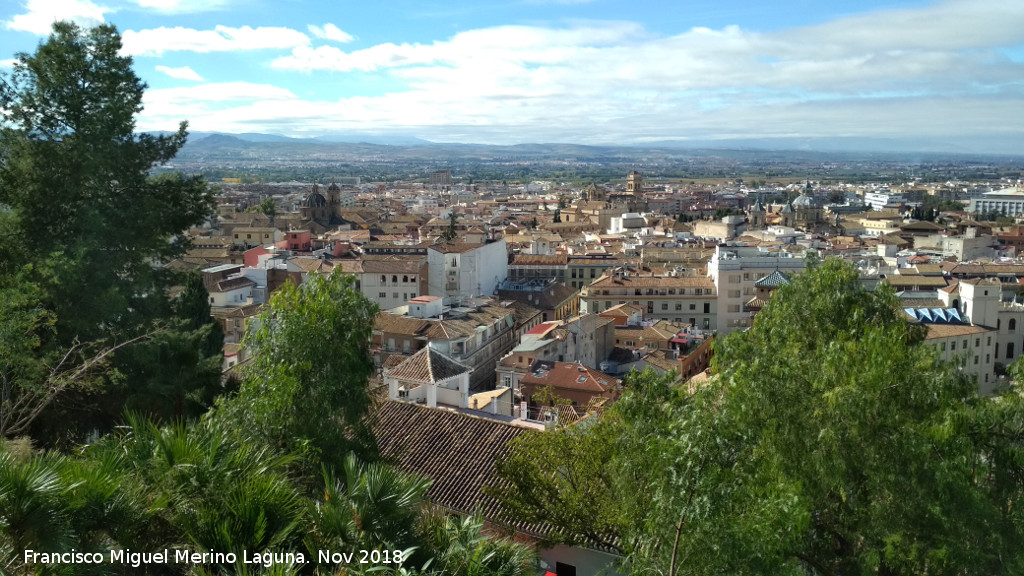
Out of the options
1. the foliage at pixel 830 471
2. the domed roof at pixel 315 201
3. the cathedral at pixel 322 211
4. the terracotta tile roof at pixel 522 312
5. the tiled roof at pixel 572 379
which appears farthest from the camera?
the domed roof at pixel 315 201

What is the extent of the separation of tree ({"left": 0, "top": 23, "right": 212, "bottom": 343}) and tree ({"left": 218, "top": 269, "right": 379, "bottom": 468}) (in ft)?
17.5

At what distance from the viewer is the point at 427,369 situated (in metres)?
24.1

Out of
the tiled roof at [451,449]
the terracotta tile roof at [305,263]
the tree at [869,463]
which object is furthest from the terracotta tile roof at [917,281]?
the tree at [869,463]

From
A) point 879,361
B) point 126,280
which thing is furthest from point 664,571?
point 126,280

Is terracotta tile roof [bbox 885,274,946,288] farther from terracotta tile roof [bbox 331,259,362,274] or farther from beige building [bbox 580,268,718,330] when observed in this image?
terracotta tile roof [bbox 331,259,362,274]

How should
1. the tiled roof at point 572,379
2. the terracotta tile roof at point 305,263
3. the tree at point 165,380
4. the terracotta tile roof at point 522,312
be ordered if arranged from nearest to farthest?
the tree at point 165,380 < the tiled roof at point 572,379 < the terracotta tile roof at point 522,312 < the terracotta tile roof at point 305,263

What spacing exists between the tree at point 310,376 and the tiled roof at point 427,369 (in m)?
13.8

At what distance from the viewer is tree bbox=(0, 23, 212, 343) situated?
13.6 m

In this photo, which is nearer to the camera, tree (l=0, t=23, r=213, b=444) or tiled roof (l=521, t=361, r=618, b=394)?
tree (l=0, t=23, r=213, b=444)

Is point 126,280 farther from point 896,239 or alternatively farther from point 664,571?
point 896,239

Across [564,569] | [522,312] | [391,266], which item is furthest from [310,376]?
[391,266]

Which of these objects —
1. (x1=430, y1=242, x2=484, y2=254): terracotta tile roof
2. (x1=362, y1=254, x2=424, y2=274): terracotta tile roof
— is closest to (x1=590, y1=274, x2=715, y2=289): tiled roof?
(x1=430, y1=242, x2=484, y2=254): terracotta tile roof

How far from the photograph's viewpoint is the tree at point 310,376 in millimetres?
8875

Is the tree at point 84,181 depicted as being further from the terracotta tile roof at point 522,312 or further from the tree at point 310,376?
the terracotta tile roof at point 522,312
